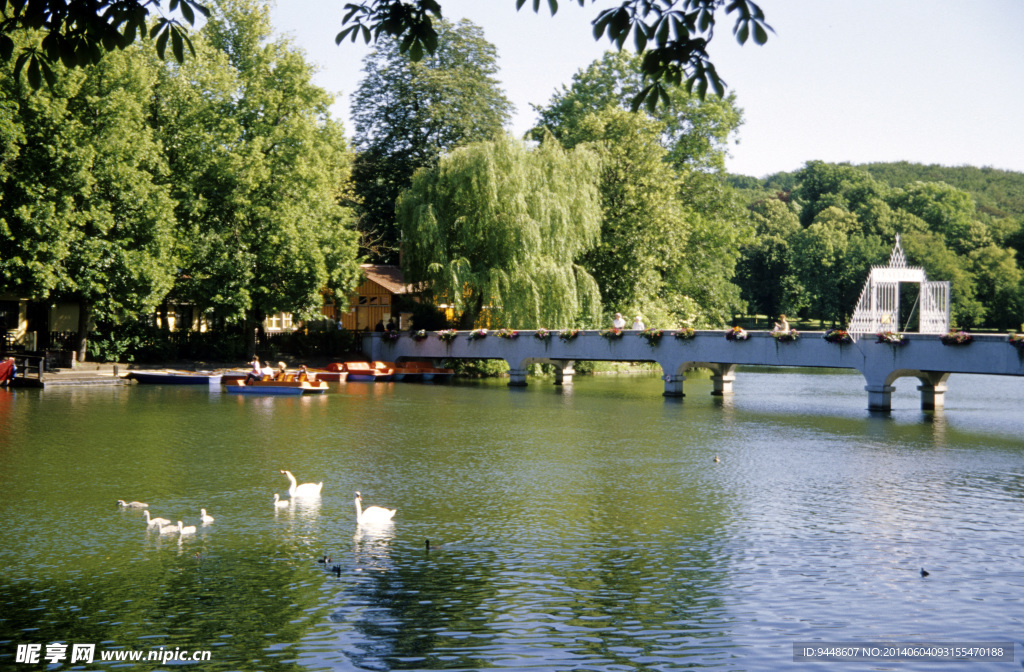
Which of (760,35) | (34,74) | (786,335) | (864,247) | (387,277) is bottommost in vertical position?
(786,335)

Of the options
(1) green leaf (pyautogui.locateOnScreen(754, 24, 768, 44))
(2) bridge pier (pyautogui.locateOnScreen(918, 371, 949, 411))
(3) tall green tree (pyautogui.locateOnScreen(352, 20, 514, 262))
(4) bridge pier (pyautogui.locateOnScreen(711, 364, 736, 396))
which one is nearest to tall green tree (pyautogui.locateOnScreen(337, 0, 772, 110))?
(1) green leaf (pyautogui.locateOnScreen(754, 24, 768, 44))

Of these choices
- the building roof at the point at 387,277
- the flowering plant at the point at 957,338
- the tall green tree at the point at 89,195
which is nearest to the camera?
the flowering plant at the point at 957,338

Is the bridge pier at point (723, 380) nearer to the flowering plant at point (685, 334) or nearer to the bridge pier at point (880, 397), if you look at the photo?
the flowering plant at point (685, 334)

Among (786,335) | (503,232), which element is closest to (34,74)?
(786,335)

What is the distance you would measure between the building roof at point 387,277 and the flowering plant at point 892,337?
2579 centimetres

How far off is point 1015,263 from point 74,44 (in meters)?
85.7

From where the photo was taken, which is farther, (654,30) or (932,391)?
(932,391)

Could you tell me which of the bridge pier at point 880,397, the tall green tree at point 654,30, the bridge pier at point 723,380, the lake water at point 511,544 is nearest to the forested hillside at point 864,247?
the bridge pier at point 723,380

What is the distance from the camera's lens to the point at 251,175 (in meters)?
43.6

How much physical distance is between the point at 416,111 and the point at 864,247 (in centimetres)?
4402

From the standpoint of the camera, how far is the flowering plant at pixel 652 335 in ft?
126

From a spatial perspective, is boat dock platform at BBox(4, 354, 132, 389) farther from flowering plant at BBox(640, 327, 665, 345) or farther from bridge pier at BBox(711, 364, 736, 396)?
bridge pier at BBox(711, 364, 736, 396)

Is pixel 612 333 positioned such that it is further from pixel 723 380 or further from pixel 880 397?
pixel 880 397

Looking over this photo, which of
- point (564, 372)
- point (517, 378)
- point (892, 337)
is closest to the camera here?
point (892, 337)
